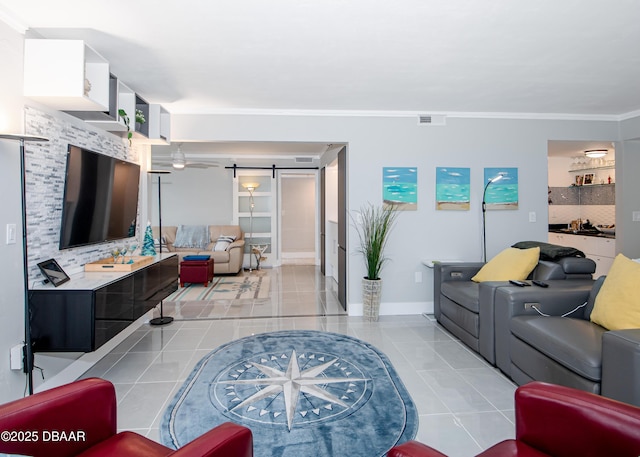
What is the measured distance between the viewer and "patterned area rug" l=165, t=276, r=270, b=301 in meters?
5.55

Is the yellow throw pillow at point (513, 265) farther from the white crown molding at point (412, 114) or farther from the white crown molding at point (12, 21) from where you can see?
the white crown molding at point (12, 21)

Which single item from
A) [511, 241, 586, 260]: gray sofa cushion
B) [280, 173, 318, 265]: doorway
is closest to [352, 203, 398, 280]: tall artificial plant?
[511, 241, 586, 260]: gray sofa cushion

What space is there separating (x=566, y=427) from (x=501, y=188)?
149 inches

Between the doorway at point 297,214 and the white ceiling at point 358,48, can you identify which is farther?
the doorway at point 297,214

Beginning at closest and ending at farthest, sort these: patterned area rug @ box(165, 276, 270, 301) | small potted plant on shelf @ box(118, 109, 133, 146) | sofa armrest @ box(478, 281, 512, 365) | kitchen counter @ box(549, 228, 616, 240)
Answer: sofa armrest @ box(478, 281, 512, 365)
small potted plant on shelf @ box(118, 109, 133, 146)
patterned area rug @ box(165, 276, 270, 301)
kitchen counter @ box(549, 228, 616, 240)

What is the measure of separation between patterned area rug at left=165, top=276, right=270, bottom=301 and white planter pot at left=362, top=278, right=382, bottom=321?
1807 millimetres

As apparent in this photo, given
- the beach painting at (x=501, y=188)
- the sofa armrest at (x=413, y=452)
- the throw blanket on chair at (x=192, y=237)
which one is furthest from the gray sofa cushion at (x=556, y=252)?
the throw blanket on chair at (x=192, y=237)

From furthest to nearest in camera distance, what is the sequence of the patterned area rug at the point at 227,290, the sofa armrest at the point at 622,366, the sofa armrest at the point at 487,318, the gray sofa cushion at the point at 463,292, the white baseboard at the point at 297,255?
the white baseboard at the point at 297,255, the patterned area rug at the point at 227,290, the gray sofa cushion at the point at 463,292, the sofa armrest at the point at 487,318, the sofa armrest at the point at 622,366

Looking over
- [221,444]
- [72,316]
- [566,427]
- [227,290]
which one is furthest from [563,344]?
[227,290]

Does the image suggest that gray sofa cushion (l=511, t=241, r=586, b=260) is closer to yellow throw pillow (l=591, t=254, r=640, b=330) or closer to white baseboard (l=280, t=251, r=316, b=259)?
yellow throw pillow (l=591, t=254, r=640, b=330)

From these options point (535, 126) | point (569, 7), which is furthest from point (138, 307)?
point (535, 126)

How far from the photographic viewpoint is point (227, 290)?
6.00m

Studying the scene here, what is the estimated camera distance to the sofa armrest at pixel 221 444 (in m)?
1.08

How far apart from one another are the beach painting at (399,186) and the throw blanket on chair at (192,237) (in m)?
4.32
